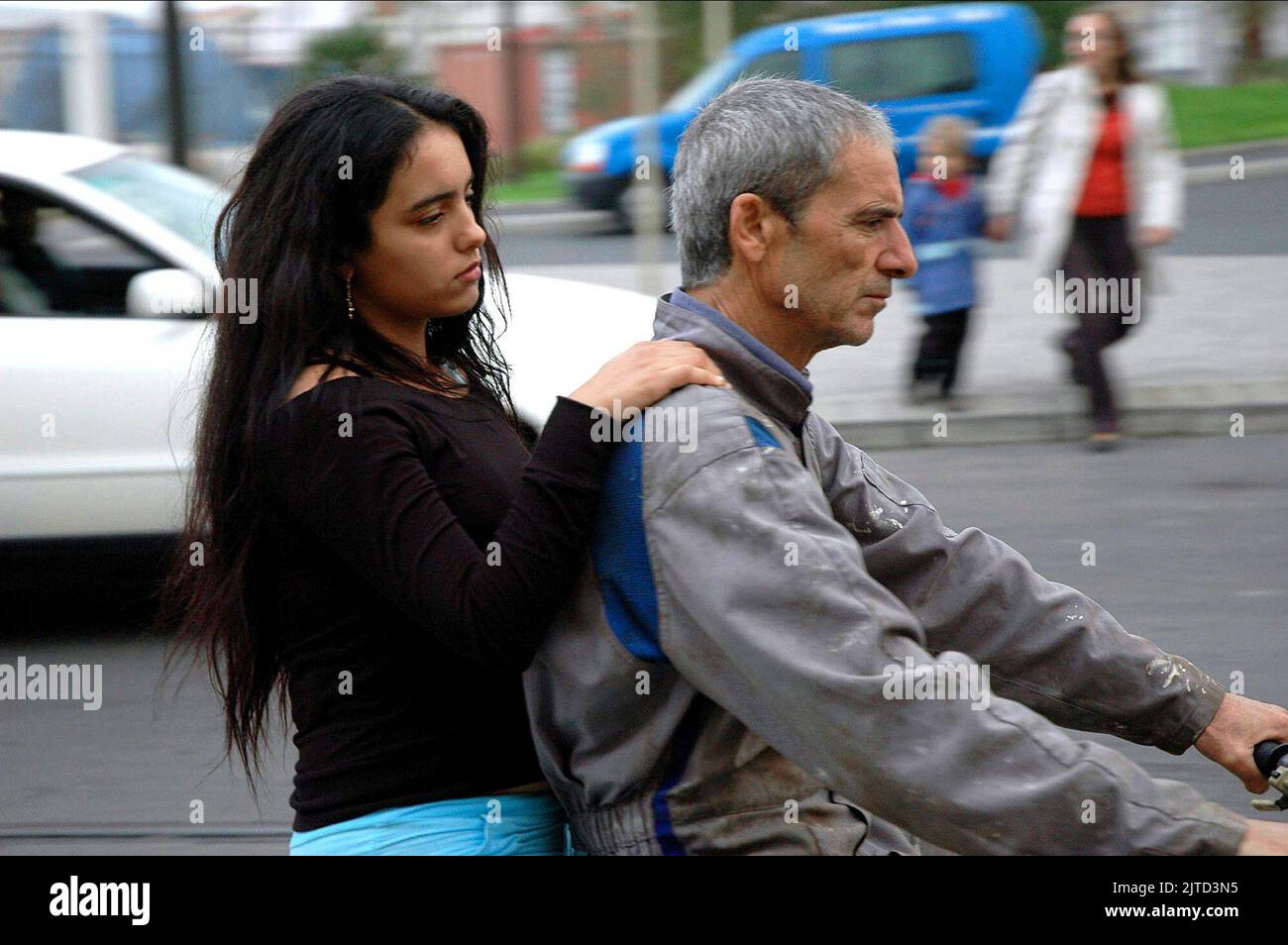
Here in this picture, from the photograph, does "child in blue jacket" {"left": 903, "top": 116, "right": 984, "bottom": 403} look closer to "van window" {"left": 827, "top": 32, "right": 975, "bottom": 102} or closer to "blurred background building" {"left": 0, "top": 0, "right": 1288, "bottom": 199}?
"blurred background building" {"left": 0, "top": 0, "right": 1288, "bottom": 199}

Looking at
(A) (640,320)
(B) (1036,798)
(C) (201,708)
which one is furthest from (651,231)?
(B) (1036,798)

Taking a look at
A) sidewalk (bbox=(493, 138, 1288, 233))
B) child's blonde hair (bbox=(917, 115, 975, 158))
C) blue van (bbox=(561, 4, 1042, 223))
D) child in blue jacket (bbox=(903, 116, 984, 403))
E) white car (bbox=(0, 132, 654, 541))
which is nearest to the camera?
white car (bbox=(0, 132, 654, 541))

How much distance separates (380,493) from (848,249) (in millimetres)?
636

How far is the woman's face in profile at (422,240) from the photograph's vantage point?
223 centimetres

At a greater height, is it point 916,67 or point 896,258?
point 916,67

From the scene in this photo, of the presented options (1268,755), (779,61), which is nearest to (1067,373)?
(1268,755)

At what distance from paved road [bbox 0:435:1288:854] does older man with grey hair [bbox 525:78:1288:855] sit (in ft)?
7.01

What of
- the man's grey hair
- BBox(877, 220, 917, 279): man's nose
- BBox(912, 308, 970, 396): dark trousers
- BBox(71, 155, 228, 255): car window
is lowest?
BBox(912, 308, 970, 396): dark trousers

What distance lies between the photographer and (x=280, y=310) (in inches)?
87.0

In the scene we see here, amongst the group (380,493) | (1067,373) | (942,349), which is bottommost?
(1067,373)

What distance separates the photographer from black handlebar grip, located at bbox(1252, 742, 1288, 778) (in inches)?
86.1

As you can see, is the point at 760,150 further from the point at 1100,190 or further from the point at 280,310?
the point at 1100,190

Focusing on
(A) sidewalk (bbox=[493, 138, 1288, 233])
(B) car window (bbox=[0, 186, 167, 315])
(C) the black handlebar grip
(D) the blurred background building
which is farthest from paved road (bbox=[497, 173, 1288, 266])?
(C) the black handlebar grip

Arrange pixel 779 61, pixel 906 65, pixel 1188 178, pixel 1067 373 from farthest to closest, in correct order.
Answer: pixel 1188 178 < pixel 906 65 < pixel 779 61 < pixel 1067 373
